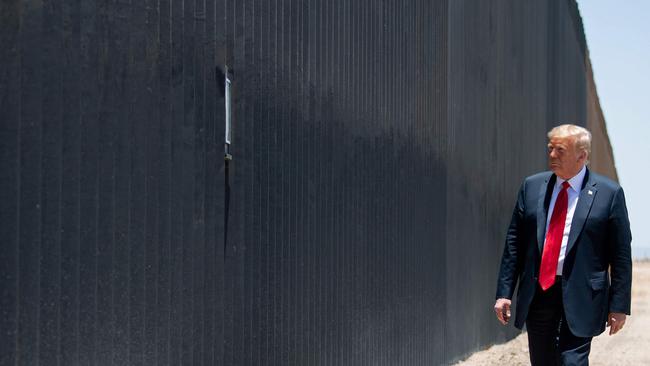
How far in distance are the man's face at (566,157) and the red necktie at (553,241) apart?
72 mm

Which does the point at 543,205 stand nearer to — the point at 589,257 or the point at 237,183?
the point at 589,257

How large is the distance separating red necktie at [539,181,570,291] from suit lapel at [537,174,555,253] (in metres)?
0.04

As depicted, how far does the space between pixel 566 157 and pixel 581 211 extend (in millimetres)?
306

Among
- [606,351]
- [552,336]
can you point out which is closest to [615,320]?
[552,336]

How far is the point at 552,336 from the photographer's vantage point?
629cm

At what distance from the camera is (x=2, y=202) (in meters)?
4.32

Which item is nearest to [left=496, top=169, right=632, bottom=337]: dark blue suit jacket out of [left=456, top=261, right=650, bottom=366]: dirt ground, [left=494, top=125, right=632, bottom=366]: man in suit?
[left=494, top=125, right=632, bottom=366]: man in suit

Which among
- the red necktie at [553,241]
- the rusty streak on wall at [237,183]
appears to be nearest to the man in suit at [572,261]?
the red necktie at [553,241]

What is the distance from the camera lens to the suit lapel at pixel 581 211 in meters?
6.29

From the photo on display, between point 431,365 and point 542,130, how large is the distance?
26.6ft

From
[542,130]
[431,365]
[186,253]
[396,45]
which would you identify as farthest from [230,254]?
[542,130]

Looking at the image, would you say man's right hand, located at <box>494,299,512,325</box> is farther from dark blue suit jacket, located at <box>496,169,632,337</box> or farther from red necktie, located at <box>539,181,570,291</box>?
red necktie, located at <box>539,181,570,291</box>

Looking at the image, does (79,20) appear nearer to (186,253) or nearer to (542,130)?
(186,253)

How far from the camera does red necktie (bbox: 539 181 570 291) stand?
6.27 m
